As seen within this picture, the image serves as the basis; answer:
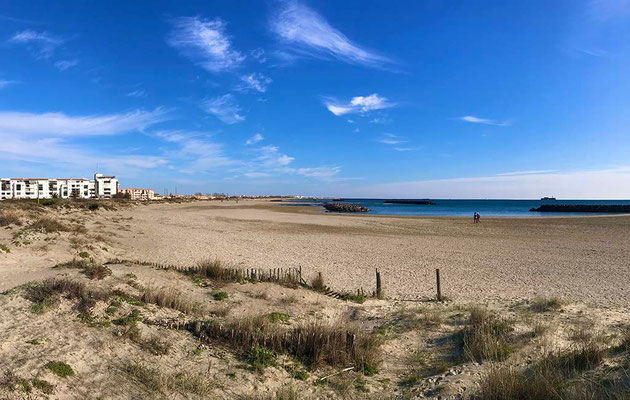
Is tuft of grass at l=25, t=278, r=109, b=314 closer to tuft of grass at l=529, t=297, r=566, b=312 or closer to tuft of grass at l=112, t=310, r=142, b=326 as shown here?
tuft of grass at l=112, t=310, r=142, b=326

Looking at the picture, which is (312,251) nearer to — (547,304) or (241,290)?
(241,290)

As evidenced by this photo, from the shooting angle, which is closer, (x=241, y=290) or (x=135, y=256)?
(x=241, y=290)

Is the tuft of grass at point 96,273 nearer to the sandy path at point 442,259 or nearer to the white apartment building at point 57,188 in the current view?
the sandy path at point 442,259

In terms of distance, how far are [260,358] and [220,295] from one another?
4.01 meters

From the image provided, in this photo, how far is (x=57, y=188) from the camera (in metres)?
112

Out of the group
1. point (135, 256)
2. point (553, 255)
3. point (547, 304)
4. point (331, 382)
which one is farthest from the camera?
point (553, 255)

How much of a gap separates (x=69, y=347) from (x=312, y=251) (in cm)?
1527

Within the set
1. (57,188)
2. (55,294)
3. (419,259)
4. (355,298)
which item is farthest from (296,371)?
(57,188)

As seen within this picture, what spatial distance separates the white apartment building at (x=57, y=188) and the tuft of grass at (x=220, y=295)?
98.2 metres

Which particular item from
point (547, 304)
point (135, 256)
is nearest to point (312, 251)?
point (135, 256)

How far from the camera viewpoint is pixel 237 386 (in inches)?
199

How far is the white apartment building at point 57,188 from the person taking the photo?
10150 cm

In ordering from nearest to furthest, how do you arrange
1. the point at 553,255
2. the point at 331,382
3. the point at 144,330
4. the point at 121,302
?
the point at 331,382 → the point at 144,330 → the point at 121,302 → the point at 553,255

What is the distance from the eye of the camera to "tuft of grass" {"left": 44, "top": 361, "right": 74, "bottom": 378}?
15.9 ft
